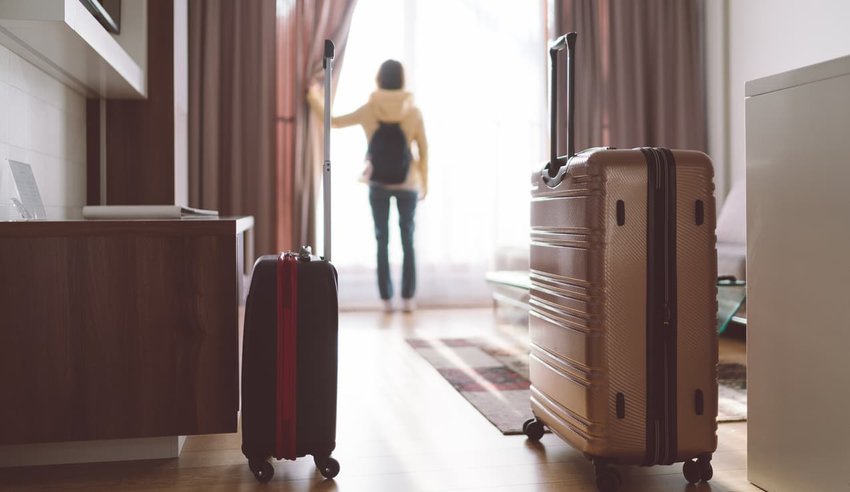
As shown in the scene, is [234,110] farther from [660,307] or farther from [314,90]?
[660,307]

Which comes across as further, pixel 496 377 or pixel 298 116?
pixel 298 116

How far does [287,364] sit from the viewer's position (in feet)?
4.95

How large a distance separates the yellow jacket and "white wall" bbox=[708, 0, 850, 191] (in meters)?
1.81

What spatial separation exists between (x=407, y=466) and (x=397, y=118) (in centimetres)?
311

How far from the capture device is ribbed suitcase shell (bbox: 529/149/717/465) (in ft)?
4.58

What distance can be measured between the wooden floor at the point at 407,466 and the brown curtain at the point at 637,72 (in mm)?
3181

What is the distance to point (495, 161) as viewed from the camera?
4.96 meters

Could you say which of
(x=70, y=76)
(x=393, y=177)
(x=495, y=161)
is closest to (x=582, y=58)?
(x=495, y=161)

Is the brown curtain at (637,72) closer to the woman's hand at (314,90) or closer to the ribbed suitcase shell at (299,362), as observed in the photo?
the woman's hand at (314,90)

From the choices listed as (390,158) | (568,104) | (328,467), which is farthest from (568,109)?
(390,158)

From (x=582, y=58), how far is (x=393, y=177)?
154cm

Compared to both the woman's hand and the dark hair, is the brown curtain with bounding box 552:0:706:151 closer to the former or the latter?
the dark hair

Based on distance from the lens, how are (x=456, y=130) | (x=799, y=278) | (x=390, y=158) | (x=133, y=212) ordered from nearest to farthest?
(x=799, y=278), (x=133, y=212), (x=390, y=158), (x=456, y=130)

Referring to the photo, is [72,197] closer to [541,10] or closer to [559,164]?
[559,164]
